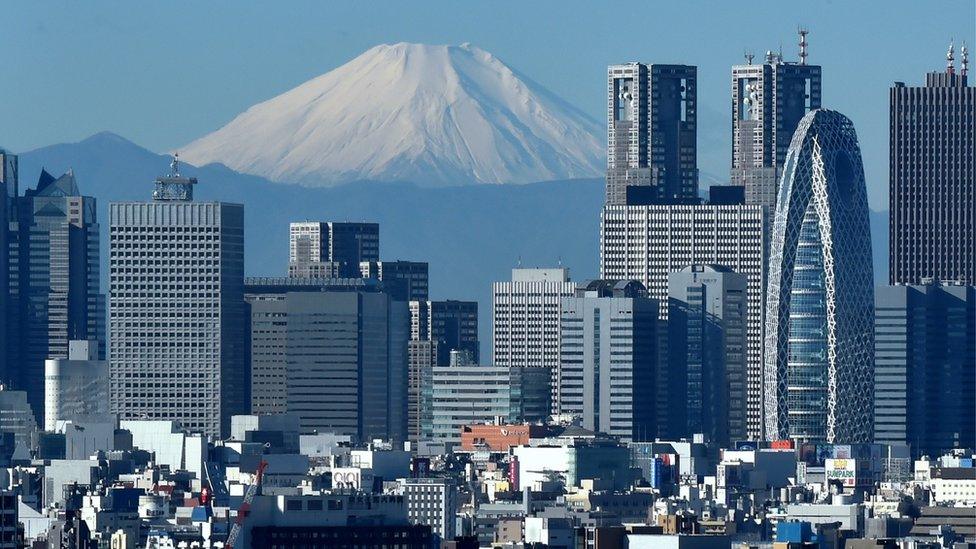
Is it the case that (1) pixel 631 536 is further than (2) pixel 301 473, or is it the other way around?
(2) pixel 301 473

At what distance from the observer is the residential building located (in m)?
152

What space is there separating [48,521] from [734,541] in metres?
26.8

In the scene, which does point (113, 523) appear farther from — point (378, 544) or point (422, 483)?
point (378, 544)

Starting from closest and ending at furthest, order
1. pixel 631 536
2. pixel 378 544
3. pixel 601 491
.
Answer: pixel 378 544, pixel 631 536, pixel 601 491

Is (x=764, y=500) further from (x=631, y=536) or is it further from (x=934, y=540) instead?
(x=631, y=536)

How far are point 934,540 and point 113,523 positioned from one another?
32.5 m

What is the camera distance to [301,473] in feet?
618

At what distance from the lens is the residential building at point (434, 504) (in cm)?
15200

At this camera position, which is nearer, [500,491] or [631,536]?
[631,536]

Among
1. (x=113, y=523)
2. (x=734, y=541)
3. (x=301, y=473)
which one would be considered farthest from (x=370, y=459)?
(x=734, y=541)

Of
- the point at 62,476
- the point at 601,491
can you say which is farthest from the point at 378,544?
the point at 62,476

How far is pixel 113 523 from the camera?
498 feet

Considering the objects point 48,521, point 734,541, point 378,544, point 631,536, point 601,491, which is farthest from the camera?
point 601,491

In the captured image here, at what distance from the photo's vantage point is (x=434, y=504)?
157000 mm
